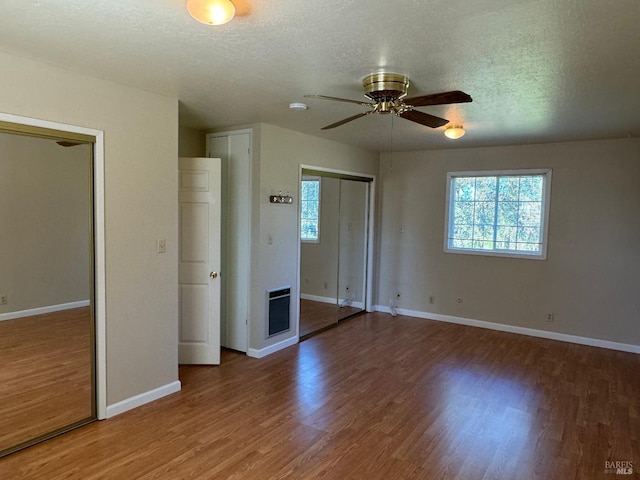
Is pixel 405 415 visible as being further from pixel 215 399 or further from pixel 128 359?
pixel 128 359

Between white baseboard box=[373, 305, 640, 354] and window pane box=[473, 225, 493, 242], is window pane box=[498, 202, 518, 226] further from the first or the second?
white baseboard box=[373, 305, 640, 354]

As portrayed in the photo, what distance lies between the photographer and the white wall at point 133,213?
9.12ft

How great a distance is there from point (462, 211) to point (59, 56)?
4.88m

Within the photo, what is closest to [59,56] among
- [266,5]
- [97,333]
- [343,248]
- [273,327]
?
[266,5]

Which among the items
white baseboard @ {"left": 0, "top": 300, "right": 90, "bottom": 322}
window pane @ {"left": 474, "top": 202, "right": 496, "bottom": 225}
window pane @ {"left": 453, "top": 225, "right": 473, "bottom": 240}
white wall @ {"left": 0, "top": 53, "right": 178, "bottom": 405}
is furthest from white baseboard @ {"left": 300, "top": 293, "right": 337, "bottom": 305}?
white baseboard @ {"left": 0, "top": 300, "right": 90, "bottom": 322}

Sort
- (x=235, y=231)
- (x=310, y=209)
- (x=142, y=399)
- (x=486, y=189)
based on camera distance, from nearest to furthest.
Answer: (x=142, y=399) < (x=235, y=231) < (x=310, y=209) < (x=486, y=189)

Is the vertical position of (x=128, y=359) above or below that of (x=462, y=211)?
below

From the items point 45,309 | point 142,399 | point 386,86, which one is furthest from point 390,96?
point 142,399

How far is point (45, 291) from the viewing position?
290 cm

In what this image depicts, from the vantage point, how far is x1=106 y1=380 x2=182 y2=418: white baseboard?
3084 mm

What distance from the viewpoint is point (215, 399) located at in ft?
11.2

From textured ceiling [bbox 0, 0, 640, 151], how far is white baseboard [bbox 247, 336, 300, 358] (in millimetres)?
2423

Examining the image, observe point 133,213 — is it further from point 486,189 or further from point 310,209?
point 486,189

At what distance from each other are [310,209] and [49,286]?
2.94 metres
